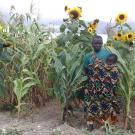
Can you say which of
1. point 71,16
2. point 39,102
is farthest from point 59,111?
point 71,16

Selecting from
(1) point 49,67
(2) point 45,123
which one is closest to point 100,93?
(2) point 45,123

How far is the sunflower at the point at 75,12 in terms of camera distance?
6295 mm

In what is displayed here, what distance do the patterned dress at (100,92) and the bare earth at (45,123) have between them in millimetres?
239

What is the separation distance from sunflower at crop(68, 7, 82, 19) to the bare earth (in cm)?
131

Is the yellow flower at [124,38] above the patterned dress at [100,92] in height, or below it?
above

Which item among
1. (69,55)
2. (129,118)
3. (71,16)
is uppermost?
(71,16)

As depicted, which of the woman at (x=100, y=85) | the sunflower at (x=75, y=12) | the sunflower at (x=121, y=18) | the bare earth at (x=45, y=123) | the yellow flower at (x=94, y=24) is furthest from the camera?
the yellow flower at (x=94, y=24)

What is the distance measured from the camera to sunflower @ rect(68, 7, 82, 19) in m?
6.29

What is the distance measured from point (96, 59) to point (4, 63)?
1.59 meters

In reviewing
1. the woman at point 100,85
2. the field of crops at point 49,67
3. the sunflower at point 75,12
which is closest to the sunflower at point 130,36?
the field of crops at point 49,67

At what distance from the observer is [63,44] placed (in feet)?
21.2

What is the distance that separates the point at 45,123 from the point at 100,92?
0.80 meters

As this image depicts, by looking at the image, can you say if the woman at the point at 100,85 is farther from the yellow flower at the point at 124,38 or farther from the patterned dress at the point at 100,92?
the yellow flower at the point at 124,38

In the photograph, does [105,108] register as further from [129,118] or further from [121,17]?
[121,17]
